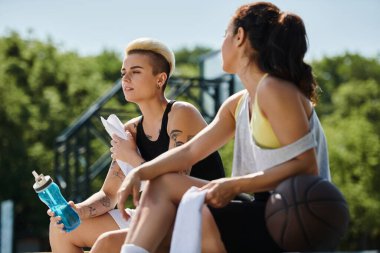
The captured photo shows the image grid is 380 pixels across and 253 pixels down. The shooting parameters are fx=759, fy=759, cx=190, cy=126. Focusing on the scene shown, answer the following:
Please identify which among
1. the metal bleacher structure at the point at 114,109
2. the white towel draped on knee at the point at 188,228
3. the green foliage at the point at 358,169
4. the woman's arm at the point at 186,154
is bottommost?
the green foliage at the point at 358,169

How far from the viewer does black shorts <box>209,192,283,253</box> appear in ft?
8.27

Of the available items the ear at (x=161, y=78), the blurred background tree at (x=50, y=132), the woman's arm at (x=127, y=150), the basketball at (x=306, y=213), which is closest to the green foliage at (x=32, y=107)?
the blurred background tree at (x=50, y=132)

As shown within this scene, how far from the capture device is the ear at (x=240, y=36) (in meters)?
2.66

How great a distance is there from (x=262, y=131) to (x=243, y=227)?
1.08ft

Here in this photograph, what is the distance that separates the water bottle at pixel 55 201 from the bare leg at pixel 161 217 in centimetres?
74

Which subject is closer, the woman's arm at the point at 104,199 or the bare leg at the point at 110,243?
the bare leg at the point at 110,243

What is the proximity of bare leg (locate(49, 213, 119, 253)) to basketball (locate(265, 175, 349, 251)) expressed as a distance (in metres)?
1.18

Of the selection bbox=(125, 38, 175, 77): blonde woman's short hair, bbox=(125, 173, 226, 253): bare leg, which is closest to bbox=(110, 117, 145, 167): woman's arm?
bbox=(125, 38, 175, 77): blonde woman's short hair

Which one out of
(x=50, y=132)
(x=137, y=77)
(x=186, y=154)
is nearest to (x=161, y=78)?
(x=137, y=77)

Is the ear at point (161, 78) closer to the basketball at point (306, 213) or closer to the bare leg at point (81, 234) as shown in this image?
the bare leg at point (81, 234)

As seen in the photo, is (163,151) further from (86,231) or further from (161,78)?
(86,231)

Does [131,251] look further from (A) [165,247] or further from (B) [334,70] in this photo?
(B) [334,70]

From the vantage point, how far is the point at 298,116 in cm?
248

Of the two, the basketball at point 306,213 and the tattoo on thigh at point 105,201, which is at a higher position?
the basketball at point 306,213
